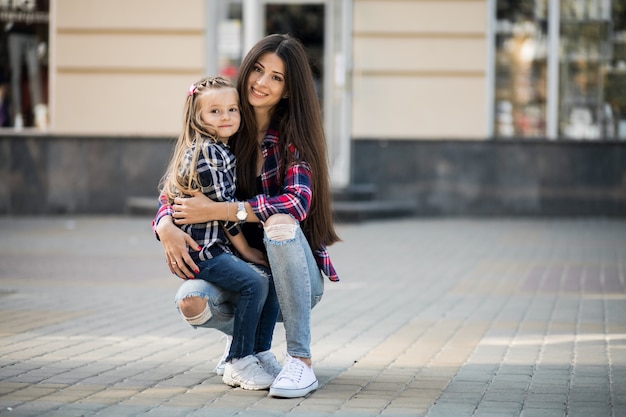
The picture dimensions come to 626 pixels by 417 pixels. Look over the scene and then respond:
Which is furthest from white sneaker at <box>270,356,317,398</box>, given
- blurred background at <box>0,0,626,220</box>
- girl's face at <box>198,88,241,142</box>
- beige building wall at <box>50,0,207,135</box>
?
beige building wall at <box>50,0,207,135</box>

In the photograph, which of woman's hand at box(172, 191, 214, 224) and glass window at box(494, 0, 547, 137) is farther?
glass window at box(494, 0, 547, 137)

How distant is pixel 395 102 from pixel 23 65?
5.50m

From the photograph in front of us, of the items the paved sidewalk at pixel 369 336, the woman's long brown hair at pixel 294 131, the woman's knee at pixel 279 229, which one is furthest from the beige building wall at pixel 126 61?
the woman's knee at pixel 279 229

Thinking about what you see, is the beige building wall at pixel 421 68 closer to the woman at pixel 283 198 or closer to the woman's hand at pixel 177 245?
the woman at pixel 283 198

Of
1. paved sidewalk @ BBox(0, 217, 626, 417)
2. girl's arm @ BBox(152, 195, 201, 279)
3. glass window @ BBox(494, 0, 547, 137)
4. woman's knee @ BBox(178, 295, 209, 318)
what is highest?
glass window @ BBox(494, 0, 547, 137)

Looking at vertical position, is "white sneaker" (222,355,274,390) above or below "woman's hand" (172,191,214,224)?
below

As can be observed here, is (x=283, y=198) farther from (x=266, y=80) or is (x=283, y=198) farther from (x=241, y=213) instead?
(x=266, y=80)

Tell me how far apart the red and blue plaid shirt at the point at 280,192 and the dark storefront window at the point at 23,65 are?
458 inches

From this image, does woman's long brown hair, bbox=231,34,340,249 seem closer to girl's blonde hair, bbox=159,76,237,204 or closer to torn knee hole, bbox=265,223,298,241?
girl's blonde hair, bbox=159,76,237,204

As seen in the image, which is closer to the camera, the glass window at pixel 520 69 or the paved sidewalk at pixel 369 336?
the paved sidewalk at pixel 369 336

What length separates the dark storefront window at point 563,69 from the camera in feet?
52.3

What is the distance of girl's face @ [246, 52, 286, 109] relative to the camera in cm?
505

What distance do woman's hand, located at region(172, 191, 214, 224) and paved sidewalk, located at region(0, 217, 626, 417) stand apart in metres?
0.78

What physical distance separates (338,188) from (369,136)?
39.3 inches
